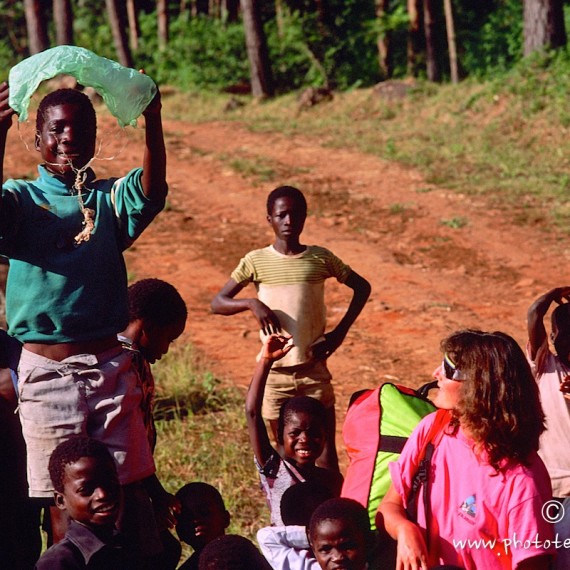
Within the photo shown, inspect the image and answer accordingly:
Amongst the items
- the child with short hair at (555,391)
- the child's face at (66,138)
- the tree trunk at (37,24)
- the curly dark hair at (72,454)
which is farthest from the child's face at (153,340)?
the tree trunk at (37,24)

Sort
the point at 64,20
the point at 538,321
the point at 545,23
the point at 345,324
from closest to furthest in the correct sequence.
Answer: the point at 538,321
the point at 345,324
the point at 545,23
the point at 64,20

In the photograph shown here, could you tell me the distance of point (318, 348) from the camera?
4484 mm

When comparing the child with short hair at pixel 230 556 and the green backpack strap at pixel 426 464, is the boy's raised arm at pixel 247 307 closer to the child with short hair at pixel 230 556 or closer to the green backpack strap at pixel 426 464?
the green backpack strap at pixel 426 464

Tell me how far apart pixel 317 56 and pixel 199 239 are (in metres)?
10.5

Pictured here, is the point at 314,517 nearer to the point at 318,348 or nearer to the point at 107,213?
the point at 107,213

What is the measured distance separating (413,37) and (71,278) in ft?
59.0

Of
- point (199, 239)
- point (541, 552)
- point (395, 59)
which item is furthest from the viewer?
point (395, 59)

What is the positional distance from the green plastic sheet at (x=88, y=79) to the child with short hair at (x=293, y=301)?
1485 millimetres

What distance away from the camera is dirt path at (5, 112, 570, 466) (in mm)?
7645

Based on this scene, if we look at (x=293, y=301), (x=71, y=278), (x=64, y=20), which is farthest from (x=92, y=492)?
(x=64, y=20)

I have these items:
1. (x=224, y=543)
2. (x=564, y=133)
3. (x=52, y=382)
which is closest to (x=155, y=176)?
(x=52, y=382)

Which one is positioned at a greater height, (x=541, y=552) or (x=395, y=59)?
(x=395, y=59)

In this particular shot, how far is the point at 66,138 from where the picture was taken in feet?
10.1

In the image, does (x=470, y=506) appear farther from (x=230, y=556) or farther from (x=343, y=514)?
(x=230, y=556)
